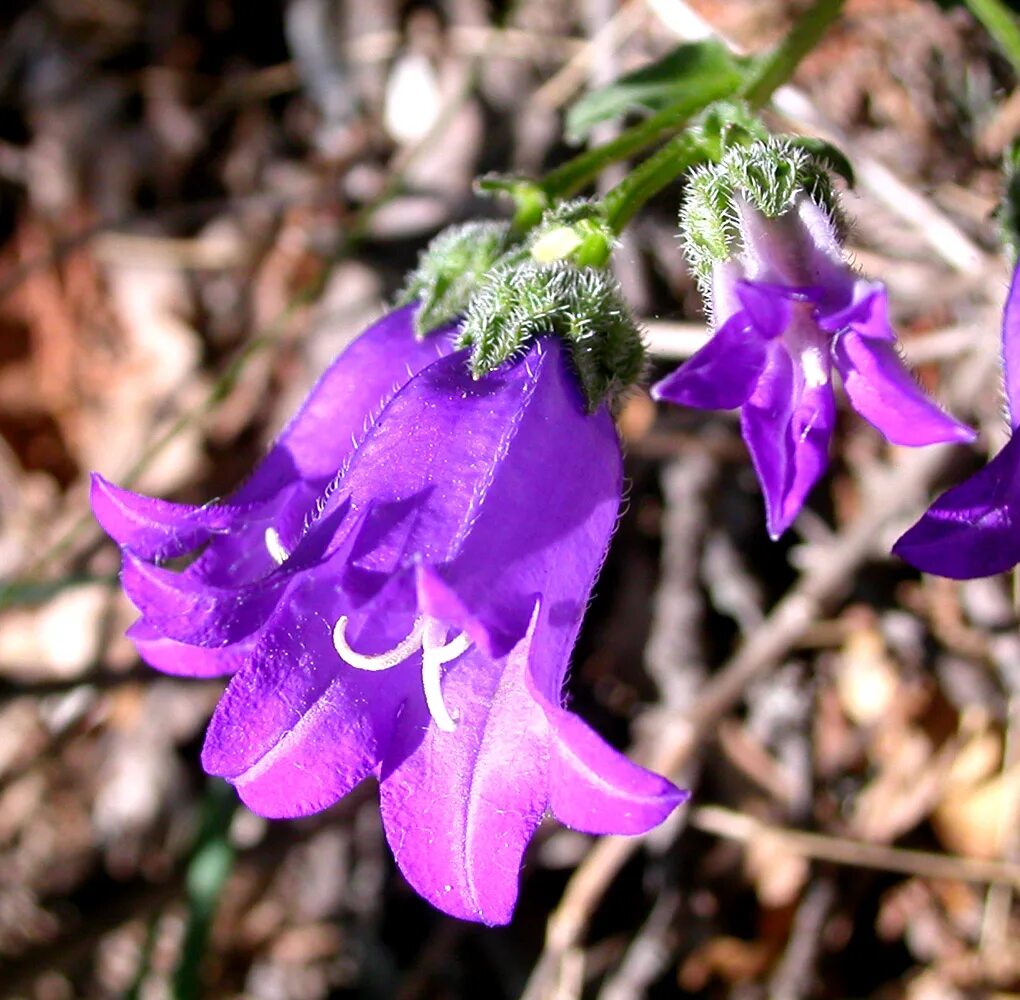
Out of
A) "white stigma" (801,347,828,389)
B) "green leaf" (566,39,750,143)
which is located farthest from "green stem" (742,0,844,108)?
"white stigma" (801,347,828,389)

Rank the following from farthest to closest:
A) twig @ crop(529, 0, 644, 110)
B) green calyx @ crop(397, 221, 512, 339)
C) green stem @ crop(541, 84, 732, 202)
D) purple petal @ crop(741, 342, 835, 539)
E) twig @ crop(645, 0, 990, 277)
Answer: twig @ crop(529, 0, 644, 110)
twig @ crop(645, 0, 990, 277)
green stem @ crop(541, 84, 732, 202)
green calyx @ crop(397, 221, 512, 339)
purple petal @ crop(741, 342, 835, 539)

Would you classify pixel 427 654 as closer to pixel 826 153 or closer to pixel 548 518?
pixel 548 518

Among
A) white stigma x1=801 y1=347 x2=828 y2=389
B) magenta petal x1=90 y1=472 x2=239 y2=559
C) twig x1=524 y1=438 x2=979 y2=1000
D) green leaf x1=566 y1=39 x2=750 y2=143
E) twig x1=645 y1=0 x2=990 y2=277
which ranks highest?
magenta petal x1=90 y1=472 x2=239 y2=559

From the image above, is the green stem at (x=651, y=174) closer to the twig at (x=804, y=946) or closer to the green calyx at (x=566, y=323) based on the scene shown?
the green calyx at (x=566, y=323)

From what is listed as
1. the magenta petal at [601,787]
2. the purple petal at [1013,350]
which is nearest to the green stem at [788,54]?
the purple petal at [1013,350]

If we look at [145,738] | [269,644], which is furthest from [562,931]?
[269,644]

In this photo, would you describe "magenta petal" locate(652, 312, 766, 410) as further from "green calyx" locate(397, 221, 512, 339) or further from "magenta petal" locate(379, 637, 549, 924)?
"green calyx" locate(397, 221, 512, 339)
